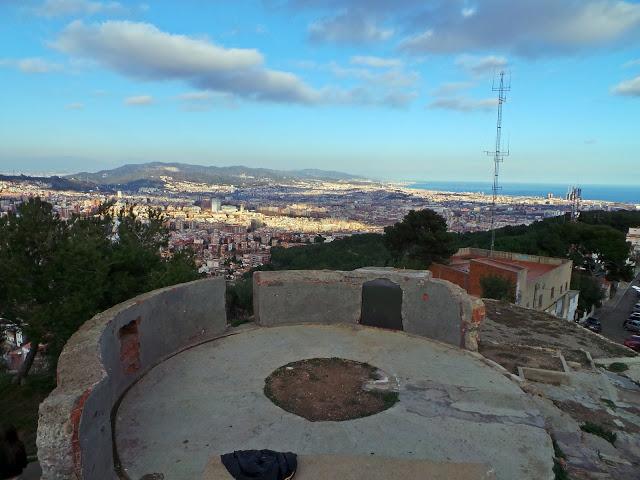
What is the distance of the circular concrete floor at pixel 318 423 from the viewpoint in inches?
209

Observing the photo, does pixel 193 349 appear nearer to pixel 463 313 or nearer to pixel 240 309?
pixel 463 313

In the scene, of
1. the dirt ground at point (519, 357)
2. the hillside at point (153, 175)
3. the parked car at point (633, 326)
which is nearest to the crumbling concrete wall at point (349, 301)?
the dirt ground at point (519, 357)

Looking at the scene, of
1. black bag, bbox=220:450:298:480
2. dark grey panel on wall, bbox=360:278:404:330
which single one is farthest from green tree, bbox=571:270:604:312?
black bag, bbox=220:450:298:480

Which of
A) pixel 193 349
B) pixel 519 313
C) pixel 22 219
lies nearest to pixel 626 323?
pixel 519 313

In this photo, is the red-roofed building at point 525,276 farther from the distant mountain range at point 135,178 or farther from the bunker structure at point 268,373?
the distant mountain range at point 135,178

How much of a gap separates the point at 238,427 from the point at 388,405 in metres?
2.14

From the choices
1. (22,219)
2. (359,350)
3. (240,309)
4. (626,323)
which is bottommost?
(626,323)

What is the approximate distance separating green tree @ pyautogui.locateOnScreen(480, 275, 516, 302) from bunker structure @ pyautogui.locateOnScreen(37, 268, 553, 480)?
13.0m

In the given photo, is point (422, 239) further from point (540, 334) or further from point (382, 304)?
point (382, 304)

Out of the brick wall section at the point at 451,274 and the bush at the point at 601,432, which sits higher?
the bush at the point at 601,432

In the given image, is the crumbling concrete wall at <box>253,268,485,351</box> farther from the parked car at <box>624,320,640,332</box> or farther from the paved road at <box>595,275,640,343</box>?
the parked car at <box>624,320,640,332</box>

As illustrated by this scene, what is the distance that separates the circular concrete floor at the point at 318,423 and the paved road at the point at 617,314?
25079 millimetres

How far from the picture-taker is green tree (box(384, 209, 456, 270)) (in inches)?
1133

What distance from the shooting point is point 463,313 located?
9102mm
